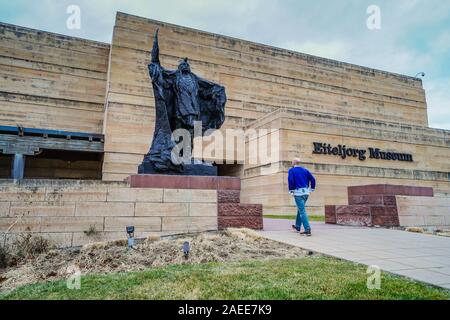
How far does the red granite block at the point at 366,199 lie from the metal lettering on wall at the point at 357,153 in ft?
32.2

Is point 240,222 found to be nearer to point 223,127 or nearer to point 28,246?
point 28,246

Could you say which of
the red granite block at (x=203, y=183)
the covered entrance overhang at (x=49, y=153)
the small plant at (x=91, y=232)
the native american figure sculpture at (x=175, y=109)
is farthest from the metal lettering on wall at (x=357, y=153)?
the small plant at (x=91, y=232)

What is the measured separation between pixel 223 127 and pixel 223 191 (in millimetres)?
17917

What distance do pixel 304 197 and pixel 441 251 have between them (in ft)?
9.93

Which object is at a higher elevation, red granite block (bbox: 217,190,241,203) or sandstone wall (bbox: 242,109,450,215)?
sandstone wall (bbox: 242,109,450,215)

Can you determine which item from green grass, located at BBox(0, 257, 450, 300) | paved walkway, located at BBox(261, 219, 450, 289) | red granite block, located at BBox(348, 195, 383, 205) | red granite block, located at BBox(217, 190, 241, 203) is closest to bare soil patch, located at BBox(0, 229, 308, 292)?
green grass, located at BBox(0, 257, 450, 300)

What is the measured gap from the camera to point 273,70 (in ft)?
95.7

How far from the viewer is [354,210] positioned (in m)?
10.8

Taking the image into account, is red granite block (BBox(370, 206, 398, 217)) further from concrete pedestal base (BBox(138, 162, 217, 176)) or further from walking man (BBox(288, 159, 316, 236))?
concrete pedestal base (BBox(138, 162, 217, 176))

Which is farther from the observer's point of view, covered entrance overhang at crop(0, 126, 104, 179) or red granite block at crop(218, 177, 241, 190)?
covered entrance overhang at crop(0, 126, 104, 179)

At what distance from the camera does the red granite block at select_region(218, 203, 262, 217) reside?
8.02 meters

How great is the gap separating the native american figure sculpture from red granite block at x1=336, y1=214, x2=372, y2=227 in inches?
222
